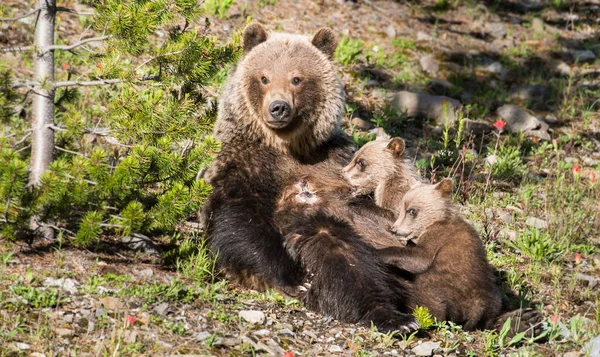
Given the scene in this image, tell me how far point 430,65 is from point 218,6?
3483 millimetres

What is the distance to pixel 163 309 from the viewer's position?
518 centimetres

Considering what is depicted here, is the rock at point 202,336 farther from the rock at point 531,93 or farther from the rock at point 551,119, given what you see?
the rock at point 531,93

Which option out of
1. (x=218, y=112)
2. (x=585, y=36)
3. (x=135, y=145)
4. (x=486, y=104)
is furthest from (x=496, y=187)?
(x=585, y=36)

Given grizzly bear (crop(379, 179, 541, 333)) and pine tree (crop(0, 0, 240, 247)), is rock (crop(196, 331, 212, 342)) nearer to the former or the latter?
pine tree (crop(0, 0, 240, 247))

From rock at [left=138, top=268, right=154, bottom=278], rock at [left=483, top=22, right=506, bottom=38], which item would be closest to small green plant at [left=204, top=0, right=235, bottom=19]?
rock at [left=483, top=22, right=506, bottom=38]

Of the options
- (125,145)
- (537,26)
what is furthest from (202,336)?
(537,26)

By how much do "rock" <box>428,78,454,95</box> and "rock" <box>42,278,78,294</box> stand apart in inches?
294

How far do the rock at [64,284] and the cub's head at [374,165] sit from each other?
2.63 m

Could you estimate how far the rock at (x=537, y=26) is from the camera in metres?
14.4

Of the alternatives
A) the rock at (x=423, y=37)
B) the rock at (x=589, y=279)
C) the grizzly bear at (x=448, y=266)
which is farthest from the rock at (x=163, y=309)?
the rock at (x=423, y=37)

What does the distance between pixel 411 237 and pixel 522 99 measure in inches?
257

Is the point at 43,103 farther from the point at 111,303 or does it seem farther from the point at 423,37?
the point at 423,37

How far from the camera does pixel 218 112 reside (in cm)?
703

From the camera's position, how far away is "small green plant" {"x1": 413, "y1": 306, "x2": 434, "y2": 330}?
555cm
